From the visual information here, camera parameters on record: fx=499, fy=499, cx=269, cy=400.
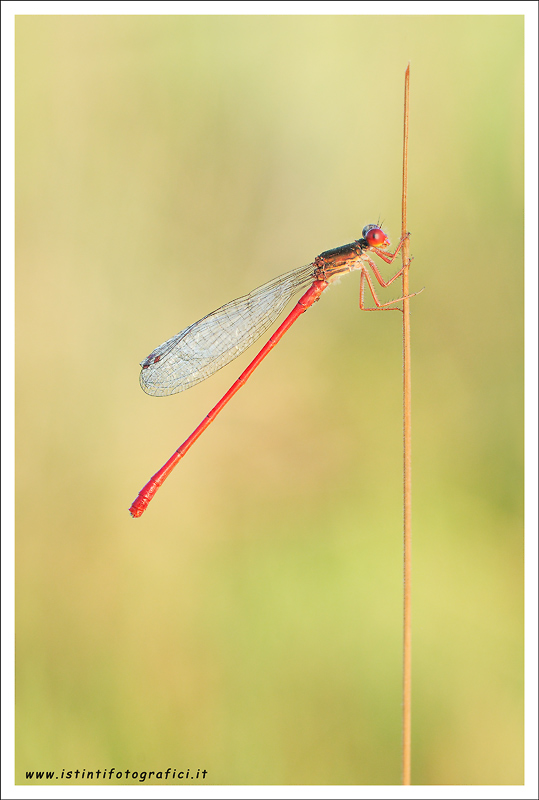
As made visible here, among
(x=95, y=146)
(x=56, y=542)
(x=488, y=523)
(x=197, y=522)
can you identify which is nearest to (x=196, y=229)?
(x=95, y=146)

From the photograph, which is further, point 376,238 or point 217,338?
point 217,338

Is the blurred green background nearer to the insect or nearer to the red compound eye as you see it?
the red compound eye

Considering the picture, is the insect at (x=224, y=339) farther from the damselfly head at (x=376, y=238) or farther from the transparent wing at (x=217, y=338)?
the damselfly head at (x=376, y=238)

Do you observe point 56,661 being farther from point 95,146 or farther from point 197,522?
point 95,146

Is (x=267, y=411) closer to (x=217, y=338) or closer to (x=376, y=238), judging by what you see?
(x=217, y=338)

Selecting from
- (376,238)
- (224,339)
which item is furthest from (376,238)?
(224,339)

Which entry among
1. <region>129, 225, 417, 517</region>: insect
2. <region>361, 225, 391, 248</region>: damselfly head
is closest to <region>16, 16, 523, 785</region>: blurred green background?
<region>361, 225, 391, 248</region>: damselfly head
